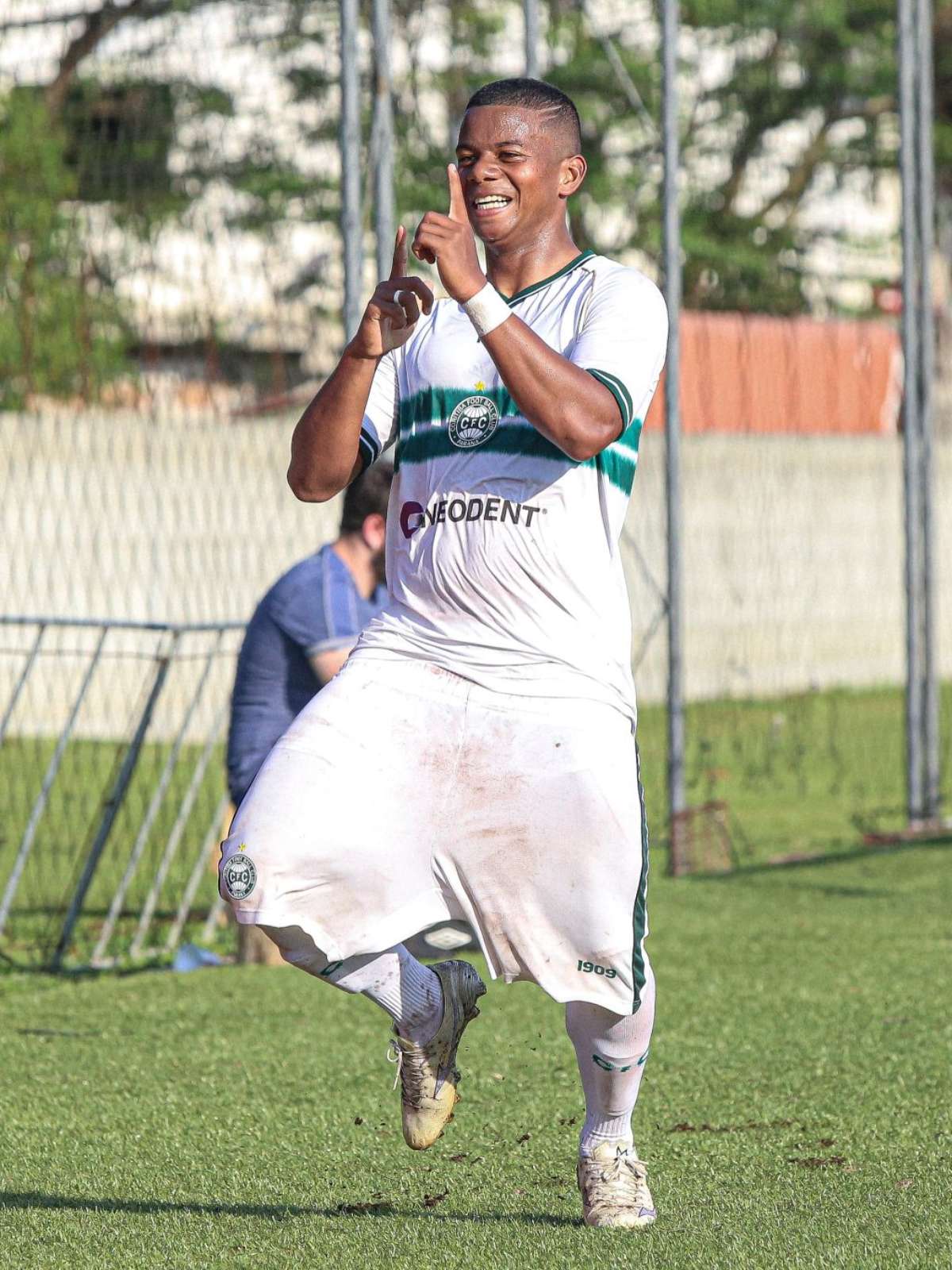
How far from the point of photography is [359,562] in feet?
23.5

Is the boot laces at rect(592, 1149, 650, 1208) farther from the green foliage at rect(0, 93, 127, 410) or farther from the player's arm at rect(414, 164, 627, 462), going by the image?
the green foliage at rect(0, 93, 127, 410)

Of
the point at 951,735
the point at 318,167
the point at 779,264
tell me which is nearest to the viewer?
the point at 318,167

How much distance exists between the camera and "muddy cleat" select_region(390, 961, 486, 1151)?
4.01 meters

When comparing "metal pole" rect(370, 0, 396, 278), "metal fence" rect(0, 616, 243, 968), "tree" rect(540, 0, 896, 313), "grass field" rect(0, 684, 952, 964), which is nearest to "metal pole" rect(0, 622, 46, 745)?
"metal fence" rect(0, 616, 243, 968)

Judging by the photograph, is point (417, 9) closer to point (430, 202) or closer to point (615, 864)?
point (430, 202)

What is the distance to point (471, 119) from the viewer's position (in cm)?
391

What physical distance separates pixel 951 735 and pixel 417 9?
8375 mm

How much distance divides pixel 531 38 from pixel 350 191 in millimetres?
1974

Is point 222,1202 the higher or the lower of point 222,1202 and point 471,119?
the lower

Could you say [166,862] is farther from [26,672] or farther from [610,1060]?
[610,1060]

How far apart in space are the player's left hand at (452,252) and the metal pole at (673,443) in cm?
702

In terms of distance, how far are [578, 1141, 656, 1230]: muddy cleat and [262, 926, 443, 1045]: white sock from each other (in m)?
0.44

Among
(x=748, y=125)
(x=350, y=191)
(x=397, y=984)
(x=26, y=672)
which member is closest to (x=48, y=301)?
(x=350, y=191)

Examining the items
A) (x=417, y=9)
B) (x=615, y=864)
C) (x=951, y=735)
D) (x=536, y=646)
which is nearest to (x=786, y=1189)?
(x=615, y=864)
